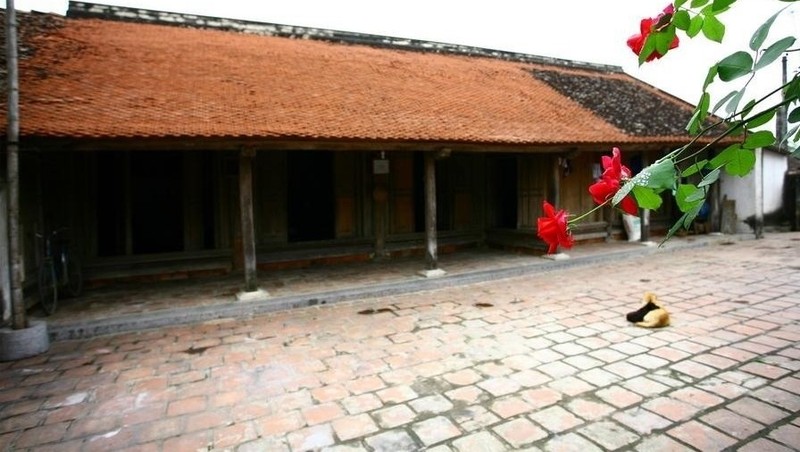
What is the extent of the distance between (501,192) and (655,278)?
13.9 ft

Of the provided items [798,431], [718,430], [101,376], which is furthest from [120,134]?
[798,431]

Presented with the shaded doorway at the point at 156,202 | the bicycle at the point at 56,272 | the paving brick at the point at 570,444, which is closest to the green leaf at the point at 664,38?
the paving brick at the point at 570,444

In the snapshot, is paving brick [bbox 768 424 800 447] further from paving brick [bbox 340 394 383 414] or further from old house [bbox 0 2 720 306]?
old house [bbox 0 2 720 306]

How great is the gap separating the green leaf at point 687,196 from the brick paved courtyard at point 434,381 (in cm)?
199

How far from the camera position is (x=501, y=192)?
36.1 ft

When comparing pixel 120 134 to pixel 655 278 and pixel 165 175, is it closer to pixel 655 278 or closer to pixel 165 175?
pixel 165 175

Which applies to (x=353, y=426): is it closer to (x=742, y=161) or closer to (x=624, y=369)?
(x=624, y=369)

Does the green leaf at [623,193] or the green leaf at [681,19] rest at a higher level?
the green leaf at [681,19]

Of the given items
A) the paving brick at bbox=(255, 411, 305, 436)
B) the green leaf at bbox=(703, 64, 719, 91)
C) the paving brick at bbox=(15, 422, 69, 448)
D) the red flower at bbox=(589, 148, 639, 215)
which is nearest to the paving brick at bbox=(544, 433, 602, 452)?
the paving brick at bbox=(255, 411, 305, 436)

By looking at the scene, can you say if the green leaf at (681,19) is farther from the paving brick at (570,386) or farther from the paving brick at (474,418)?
the paving brick at (570,386)

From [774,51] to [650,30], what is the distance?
14.6 inches

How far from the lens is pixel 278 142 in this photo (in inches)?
245

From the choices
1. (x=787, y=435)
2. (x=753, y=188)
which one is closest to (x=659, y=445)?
(x=787, y=435)

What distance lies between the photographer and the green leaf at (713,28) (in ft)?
4.79
